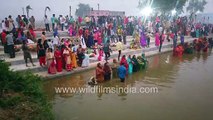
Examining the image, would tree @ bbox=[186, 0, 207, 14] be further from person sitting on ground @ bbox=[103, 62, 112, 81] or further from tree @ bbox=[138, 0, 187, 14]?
person sitting on ground @ bbox=[103, 62, 112, 81]

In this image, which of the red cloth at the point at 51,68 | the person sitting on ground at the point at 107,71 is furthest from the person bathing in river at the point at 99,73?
the red cloth at the point at 51,68

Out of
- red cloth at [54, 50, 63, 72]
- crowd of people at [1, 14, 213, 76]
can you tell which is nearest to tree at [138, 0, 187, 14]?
crowd of people at [1, 14, 213, 76]

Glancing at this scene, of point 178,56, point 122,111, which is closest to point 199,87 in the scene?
point 122,111

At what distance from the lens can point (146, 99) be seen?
10.4m

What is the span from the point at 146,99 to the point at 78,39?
399 inches

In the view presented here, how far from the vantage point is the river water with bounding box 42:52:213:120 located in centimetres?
880

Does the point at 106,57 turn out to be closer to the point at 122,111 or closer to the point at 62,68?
the point at 62,68

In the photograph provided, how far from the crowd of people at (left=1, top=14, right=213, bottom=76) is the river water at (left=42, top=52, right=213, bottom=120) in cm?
102

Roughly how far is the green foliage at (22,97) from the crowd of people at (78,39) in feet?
17.7

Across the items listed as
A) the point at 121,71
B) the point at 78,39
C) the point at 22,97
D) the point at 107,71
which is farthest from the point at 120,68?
the point at 78,39

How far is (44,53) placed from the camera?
1385 centimetres

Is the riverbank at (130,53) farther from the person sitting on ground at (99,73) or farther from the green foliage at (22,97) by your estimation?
the green foliage at (22,97)

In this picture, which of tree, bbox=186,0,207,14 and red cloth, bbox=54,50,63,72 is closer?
red cloth, bbox=54,50,63,72

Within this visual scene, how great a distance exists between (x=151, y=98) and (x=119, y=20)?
17917 millimetres
